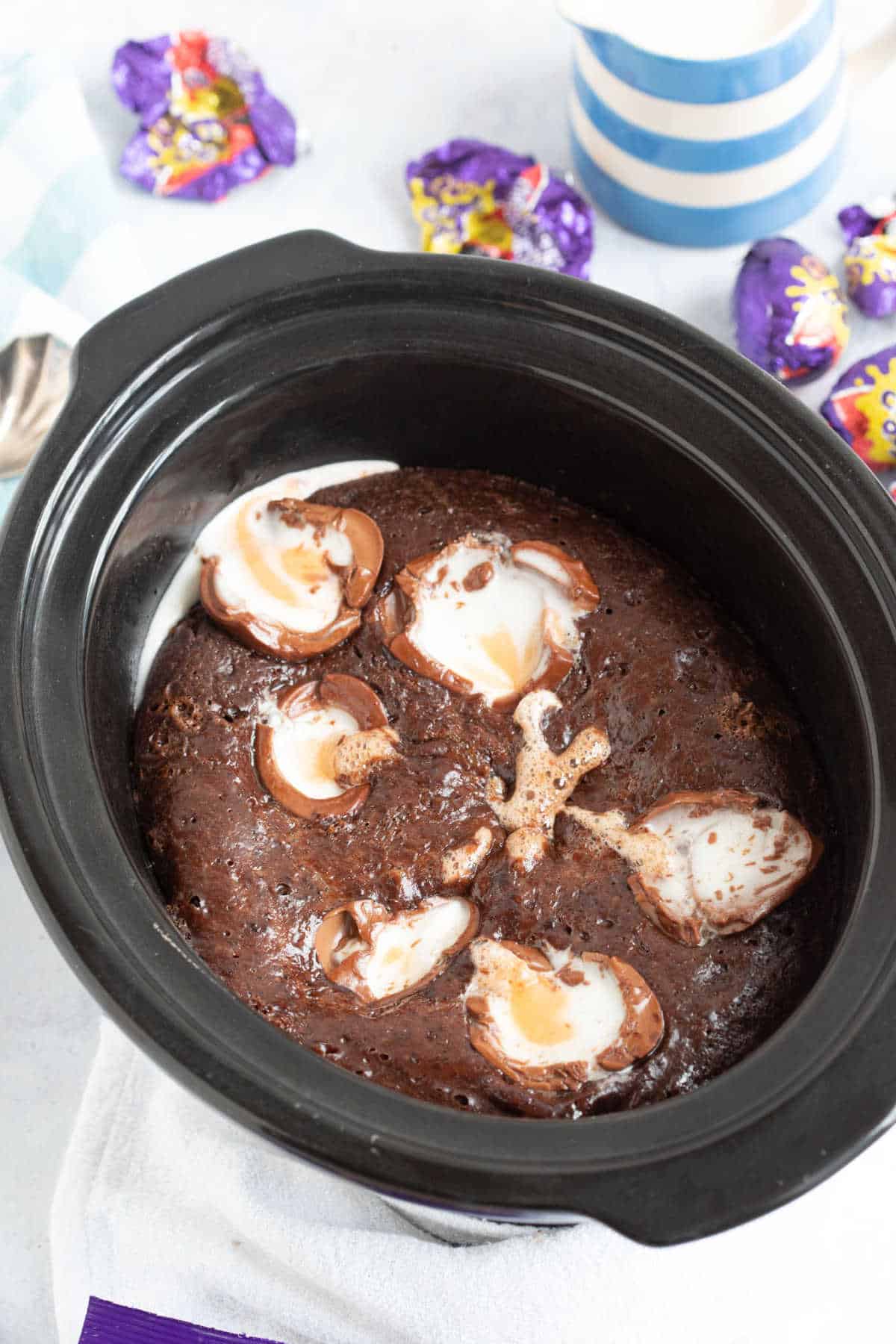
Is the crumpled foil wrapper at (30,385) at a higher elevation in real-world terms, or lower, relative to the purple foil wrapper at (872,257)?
lower

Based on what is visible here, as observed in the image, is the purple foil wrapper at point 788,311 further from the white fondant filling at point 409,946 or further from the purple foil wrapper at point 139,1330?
the purple foil wrapper at point 139,1330

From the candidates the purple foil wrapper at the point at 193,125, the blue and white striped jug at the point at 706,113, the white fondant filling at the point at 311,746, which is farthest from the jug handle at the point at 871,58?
the white fondant filling at the point at 311,746

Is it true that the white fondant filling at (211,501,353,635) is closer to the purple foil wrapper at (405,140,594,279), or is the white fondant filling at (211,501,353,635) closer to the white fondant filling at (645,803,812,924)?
the white fondant filling at (645,803,812,924)

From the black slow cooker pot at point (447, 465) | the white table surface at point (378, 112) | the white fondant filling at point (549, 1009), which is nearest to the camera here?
the black slow cooker pot at point (447, 465)

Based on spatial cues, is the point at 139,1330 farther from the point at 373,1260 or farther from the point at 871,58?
the point at 871,58

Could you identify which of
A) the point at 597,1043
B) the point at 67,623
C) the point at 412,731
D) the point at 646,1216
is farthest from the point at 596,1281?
the point at 67,623

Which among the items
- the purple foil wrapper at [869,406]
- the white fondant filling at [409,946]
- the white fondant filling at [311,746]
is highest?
the purple foil wrapper at [869,406]
